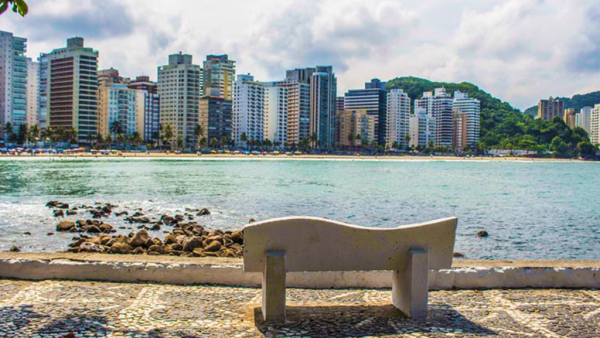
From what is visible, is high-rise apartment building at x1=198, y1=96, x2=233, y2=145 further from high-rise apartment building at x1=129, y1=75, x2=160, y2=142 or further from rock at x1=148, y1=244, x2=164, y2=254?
rock at x1=148, y1=244, x2=164, y2=254

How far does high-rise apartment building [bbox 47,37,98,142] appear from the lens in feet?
541

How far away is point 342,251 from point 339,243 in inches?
3.4

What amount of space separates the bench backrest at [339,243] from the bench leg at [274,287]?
0.09 meters

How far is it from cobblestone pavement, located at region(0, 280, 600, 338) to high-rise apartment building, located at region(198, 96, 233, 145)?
187127 mm

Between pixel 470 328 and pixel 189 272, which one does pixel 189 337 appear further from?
pixel 470 328

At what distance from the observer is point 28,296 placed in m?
6.05

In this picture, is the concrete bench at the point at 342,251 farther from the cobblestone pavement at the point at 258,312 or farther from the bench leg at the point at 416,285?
the cobblestone pavement at the point at 258,312

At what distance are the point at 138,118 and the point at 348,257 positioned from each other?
195 metres

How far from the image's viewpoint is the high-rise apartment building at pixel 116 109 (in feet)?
577

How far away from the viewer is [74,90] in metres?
165

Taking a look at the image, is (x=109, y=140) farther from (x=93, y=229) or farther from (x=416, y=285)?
(x=416, y=285)

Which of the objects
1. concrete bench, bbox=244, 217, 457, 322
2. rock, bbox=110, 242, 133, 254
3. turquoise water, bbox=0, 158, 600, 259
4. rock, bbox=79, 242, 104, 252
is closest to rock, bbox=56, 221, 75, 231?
turquoise water, bbox=0, 158, 600, 259

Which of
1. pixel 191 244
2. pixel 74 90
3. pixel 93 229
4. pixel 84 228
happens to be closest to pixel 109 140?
pixel 74 90

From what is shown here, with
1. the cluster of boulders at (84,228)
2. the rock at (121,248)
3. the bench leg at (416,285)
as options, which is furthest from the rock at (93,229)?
the bench leg at (416,285)
